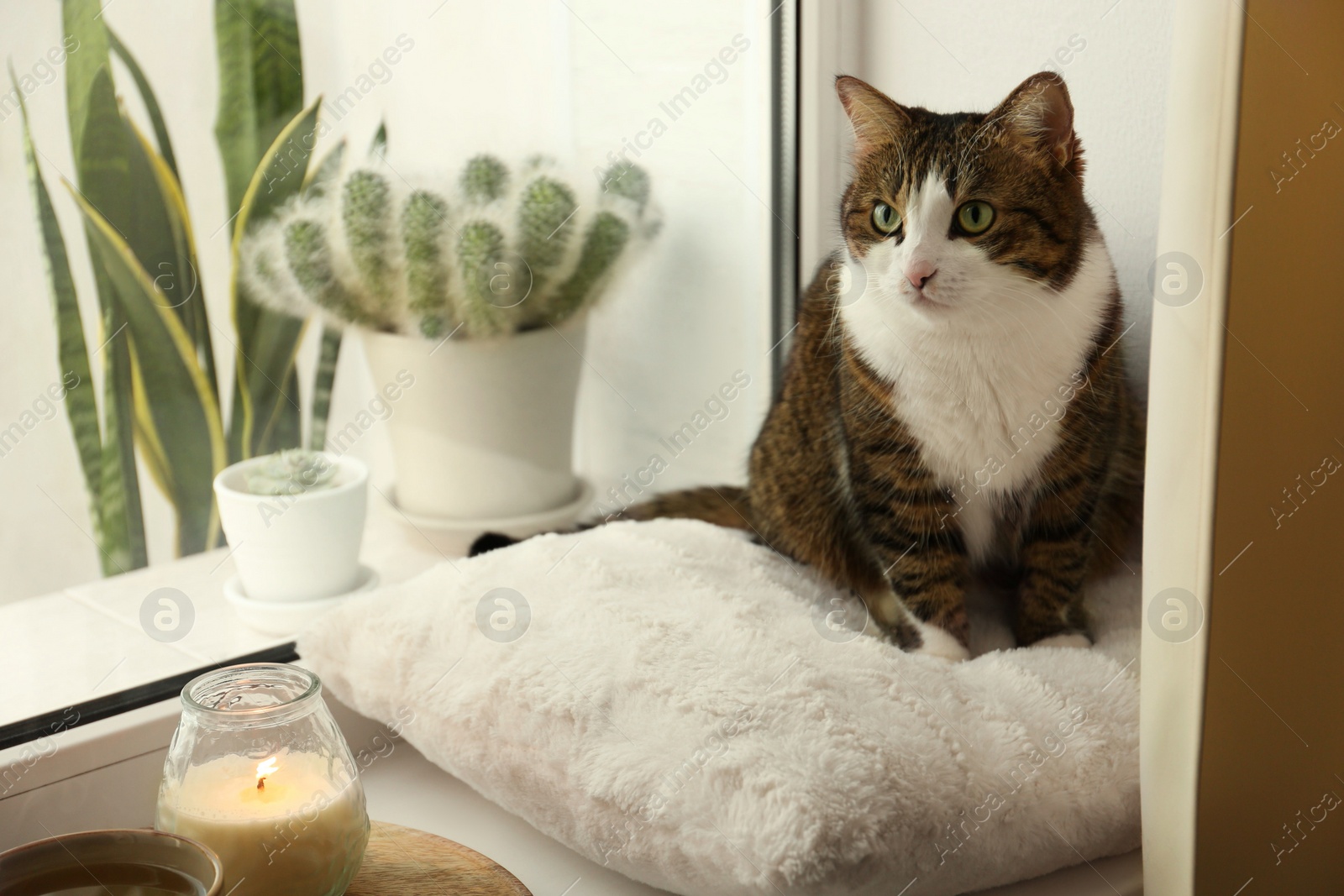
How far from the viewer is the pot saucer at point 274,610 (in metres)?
1.07

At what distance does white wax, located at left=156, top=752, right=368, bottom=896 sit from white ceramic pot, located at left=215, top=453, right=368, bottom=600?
405 millimetres

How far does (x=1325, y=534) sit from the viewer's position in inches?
26.7

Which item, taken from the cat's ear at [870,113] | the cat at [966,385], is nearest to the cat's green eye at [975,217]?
the cat at [966,385]

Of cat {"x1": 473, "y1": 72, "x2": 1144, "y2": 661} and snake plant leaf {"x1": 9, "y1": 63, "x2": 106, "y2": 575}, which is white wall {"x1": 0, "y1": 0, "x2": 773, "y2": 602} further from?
cat {"x1": 473, "y1": 72, "x2": 1144, "y2": 661}

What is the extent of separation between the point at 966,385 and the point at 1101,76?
0.36 metres

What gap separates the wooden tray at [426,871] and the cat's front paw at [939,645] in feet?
1.31

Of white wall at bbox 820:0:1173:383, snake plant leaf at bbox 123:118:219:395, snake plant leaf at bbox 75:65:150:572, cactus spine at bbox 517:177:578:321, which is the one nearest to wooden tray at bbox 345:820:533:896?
snake plant leaf at bbox 75:65:150:572

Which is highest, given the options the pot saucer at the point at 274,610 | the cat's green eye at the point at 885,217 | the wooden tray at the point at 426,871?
the cat's green eye at the point at 885,217

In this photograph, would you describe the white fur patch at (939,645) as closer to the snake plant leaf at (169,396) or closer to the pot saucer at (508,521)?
the pot saucer at (508,521)

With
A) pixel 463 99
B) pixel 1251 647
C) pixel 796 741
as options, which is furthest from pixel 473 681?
pixel 463 99

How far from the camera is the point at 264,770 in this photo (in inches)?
26.0

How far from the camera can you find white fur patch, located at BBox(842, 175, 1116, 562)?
0.82 meters


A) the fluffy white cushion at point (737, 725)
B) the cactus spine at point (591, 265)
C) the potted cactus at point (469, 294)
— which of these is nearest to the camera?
the fluffy white cushion at point (737, 725)

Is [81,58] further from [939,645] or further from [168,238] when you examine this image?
[939,645]
